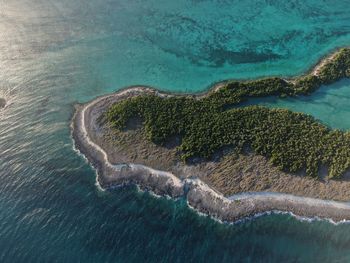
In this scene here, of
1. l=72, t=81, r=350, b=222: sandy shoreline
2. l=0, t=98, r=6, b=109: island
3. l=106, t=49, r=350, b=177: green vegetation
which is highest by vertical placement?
l=0, t=98, r=6, b=109: island

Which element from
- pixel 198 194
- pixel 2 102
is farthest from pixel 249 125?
pixel 2 102

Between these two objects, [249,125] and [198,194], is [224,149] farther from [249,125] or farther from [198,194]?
[198,194]

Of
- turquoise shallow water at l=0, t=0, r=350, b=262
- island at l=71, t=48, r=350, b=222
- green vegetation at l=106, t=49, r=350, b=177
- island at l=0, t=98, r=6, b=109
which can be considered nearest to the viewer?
turquoise shallow water at l=0, t=0, r=350, b=262

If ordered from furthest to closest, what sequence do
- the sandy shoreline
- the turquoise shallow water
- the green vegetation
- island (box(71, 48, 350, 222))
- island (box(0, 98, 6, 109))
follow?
island (box(0, 98, 6, 109)), the green vegetation, island (box(71, 48, 350, 222)), the sandy shoreline, the turquoise shallow water

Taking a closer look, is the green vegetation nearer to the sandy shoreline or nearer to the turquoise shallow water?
the turquoise shallow water

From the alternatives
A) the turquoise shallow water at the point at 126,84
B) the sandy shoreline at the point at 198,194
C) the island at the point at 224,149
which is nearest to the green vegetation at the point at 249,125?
the island at the point at 224,149

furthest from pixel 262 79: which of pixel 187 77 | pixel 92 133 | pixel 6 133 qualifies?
pixel 6 133

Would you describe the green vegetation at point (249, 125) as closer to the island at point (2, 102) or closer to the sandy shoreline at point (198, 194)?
the sandy shoreline at point (198, 194)

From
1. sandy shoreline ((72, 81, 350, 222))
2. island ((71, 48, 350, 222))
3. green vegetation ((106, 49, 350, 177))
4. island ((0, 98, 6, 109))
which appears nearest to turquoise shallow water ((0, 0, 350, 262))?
island ((0, 98, 6, 109))
